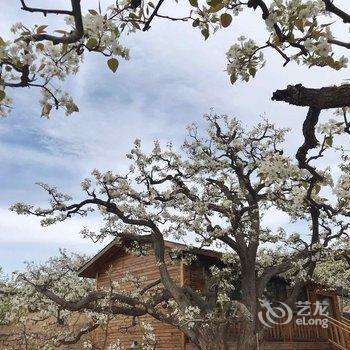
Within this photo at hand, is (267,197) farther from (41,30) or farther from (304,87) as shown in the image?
(41,30)

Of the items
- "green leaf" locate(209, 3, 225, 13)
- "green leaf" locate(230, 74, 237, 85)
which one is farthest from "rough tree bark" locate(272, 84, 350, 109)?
"green leaf" locate(209, 3, 225, 13)

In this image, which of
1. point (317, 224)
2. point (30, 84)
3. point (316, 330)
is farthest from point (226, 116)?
point (30, 84)

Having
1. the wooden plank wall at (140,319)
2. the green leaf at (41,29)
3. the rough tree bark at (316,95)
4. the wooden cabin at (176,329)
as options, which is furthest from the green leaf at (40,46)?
the wooden plank wall at (140,319)

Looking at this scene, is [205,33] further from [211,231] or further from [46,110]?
[211,231]

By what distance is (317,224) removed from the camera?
14484mm

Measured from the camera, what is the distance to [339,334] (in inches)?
798

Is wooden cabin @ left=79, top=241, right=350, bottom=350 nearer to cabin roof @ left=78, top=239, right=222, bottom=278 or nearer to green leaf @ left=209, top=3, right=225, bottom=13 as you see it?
cabin roof @ left=78, top=239, right=222, bottom=278

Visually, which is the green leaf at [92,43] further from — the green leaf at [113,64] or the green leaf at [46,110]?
the green leaf at [46,110]

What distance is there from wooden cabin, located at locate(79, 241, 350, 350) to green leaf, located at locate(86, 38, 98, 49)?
1389 cm

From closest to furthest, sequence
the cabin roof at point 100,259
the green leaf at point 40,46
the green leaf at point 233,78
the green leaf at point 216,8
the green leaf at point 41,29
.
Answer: the green leaf at point 41,29, the green leaf at point 40,46, the green leaf at point 216,8, the green leaf at point 233,78, the cabin roof at point 100,259

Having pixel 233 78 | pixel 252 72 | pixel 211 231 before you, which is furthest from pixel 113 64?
pixel 211 231

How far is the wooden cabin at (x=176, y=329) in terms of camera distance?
1806cm

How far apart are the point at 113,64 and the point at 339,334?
21013 mm

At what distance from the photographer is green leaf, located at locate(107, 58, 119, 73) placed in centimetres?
315
